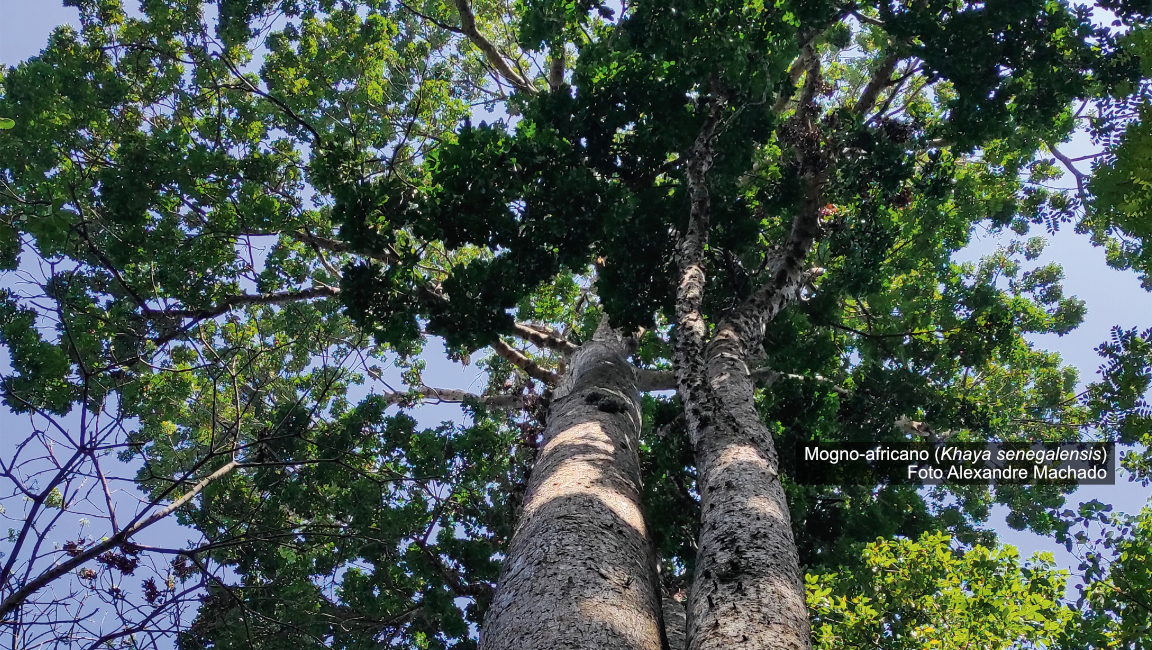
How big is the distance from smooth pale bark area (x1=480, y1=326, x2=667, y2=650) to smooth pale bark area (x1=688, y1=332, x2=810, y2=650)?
364mm

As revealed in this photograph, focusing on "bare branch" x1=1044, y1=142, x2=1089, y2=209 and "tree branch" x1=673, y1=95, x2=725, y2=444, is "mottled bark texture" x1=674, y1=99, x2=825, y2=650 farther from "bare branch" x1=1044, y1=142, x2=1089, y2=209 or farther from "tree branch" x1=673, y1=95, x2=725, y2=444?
"bare branch" x1=1044, y1=142, x2=1089, y2=209

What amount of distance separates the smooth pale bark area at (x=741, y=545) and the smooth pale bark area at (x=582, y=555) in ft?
1.20

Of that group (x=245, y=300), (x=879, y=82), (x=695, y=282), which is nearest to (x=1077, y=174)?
(x=879, y=82)

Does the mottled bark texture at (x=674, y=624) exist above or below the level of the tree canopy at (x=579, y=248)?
below

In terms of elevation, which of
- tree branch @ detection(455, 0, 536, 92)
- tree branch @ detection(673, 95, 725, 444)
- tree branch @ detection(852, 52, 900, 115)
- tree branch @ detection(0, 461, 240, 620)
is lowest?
tree branch @ detection(0, 461, 240, 620)

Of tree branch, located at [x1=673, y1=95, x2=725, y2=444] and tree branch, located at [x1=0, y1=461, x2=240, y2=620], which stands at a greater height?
tree branch, located at [x1=673, y1=95, x2=725, y2=444]

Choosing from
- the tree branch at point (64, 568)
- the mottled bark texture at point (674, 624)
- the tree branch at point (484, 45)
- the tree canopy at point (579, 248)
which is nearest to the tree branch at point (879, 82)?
the tree canopy at point (579, 248)

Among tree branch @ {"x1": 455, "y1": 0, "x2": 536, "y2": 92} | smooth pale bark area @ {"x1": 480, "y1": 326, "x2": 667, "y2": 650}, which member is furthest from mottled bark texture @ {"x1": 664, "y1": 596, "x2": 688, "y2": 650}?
tree branch @ {"x1": 455, "y1": 0, "x2": 536, "y2": 92}

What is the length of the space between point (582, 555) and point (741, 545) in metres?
0.83

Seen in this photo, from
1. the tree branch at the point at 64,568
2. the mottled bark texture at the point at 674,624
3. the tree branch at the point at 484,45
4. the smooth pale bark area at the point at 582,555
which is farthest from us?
the tree branch at the point at 484,45

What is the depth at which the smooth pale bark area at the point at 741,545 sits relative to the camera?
2.70 meters

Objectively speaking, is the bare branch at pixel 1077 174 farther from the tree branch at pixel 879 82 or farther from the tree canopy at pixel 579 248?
the tree branch at pixel 879 82

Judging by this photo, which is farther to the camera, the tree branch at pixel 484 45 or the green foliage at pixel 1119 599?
the tree branch at pixel 484 45

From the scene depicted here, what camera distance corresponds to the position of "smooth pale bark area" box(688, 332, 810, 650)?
270cm
